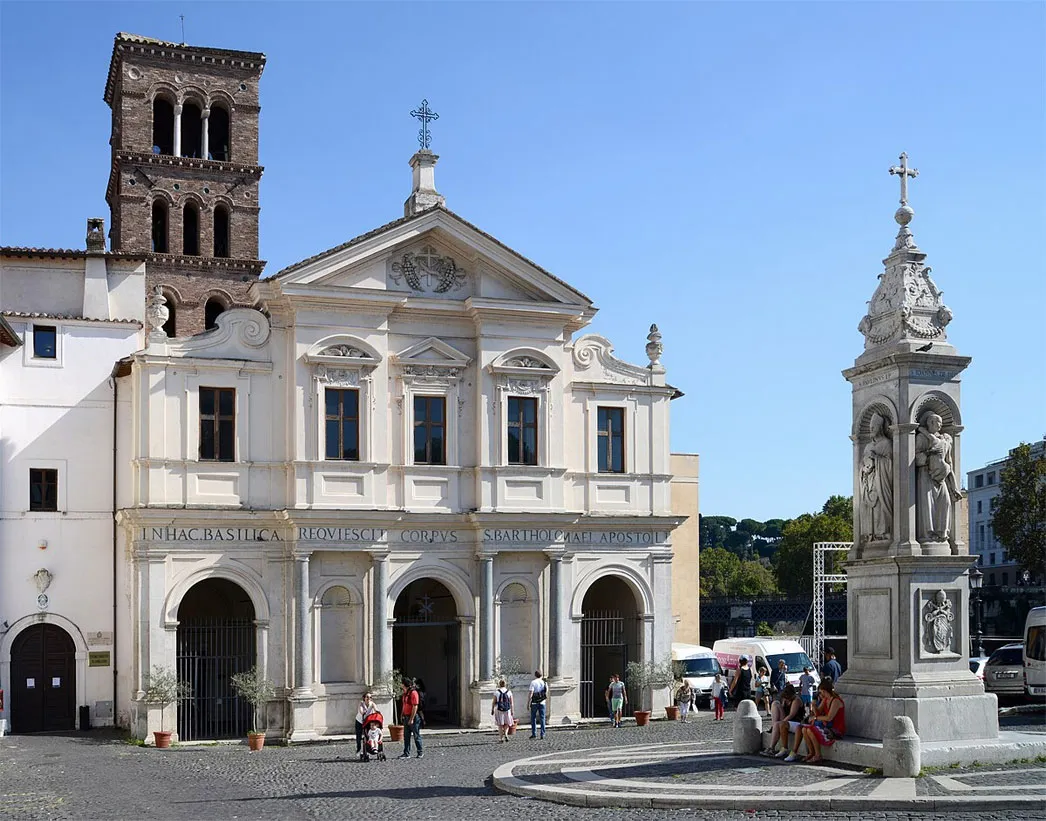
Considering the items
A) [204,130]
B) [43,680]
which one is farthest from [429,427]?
[204,130]

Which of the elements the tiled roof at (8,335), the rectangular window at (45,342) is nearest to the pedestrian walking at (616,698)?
the rectangular window at (45,342)

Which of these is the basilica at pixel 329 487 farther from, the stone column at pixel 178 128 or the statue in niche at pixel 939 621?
the statue in niche at pixel 939 621

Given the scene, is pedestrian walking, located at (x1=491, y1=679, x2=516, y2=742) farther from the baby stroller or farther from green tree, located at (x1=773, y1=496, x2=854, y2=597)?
green tree, located at (x1=773, y1=496, x2=854, y2=597)

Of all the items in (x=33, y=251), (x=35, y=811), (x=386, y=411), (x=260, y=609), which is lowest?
(x=35, y=811)

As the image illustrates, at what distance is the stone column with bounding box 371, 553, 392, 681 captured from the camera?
1254 inches

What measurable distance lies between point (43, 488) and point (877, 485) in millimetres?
21360

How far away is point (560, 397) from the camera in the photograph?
33938mm

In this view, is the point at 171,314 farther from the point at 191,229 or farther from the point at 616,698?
the point at 616,698

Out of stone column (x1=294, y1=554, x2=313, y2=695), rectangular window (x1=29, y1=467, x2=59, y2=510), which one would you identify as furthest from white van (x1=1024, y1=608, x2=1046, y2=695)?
rectangular window (x1=29, y1=467, x2=59, y2=510)

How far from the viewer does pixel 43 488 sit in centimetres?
3338

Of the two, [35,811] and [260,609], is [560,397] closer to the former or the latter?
[260,609]

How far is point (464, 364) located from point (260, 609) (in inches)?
295

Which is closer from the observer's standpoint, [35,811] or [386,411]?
[35,811]

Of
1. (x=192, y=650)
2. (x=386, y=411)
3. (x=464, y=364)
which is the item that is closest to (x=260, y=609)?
(x=192, y=650)
